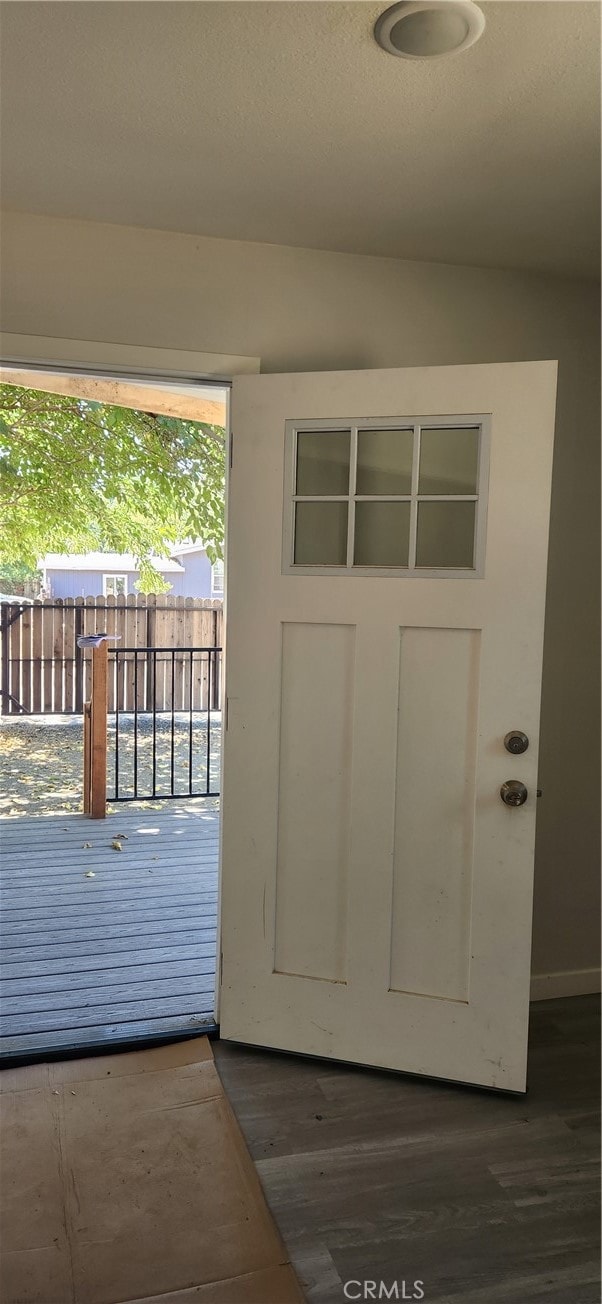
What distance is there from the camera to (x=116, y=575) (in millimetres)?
12336

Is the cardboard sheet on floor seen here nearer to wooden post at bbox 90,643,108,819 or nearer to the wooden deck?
the wooden deck

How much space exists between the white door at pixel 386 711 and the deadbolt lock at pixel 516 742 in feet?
0.06

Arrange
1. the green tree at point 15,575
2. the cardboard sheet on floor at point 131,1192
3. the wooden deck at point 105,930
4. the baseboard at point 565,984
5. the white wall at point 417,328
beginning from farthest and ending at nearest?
the green tree at point 15,575
the baseboard at point 565,984
the wooden deck at point 105,930
the white wall at point 417,328
the cardboard sheet on floor at point 131,1192

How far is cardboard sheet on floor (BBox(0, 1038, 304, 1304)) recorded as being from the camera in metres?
1.59

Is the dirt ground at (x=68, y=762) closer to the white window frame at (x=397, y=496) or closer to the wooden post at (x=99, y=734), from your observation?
the wooden post at (x=99, y=734)

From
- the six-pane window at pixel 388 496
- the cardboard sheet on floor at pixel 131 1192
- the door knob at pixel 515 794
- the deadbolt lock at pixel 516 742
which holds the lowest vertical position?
the cardboard sheet on floor at pixel 131 1192

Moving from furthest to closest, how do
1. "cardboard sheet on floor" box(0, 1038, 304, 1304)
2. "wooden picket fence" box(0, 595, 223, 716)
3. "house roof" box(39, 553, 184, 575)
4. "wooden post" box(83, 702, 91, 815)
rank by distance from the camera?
"house roof" box(39, 553, 184, 575), "wooden picket fence" box(0, 595, 223, 716), "wooden post" box(83, 702, 91, 815), "cardboard sheet on floor" box(0, 1038, 304, 1304)

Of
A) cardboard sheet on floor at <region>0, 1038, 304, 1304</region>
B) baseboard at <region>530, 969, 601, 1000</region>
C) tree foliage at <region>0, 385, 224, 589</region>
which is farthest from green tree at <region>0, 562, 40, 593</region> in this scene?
baseboard at <region>530, 969, 601, 1000</region>

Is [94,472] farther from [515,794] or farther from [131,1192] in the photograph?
[131,1192]

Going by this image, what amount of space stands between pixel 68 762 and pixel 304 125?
18.0 ft

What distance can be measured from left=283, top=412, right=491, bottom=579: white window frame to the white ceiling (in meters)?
0.57

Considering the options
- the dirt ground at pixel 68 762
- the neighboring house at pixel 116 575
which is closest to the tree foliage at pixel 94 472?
the dirt ground at pixel 68 762

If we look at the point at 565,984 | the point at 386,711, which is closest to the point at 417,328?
the point at 386,711

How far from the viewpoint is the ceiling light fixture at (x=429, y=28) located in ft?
4.52
